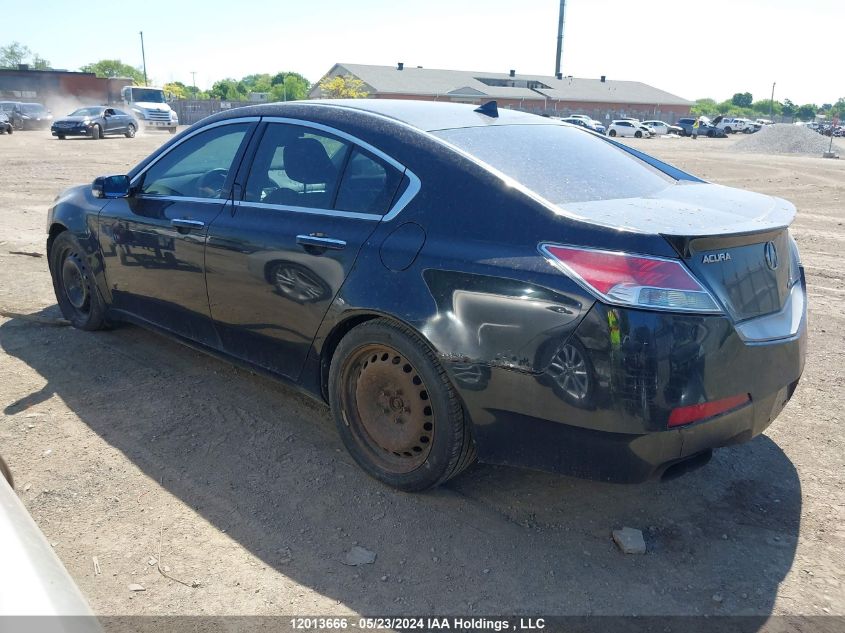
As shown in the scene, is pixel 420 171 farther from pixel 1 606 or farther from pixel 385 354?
pixel 1 606

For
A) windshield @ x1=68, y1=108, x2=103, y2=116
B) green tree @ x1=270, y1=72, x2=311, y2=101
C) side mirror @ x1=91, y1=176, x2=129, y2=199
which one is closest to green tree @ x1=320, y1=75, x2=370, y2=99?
windshield @ x1=68, y1=108, x2=103, y2=116

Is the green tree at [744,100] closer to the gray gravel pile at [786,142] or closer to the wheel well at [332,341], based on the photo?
the gray gravel pile at [786,142]

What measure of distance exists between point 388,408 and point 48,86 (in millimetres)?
63387

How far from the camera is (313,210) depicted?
Answer: 3570 millimetres

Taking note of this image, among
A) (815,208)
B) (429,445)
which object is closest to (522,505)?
(429,445)

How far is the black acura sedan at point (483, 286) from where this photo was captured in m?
2.59

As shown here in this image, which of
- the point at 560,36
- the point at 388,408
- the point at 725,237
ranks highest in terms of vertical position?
the point at 560,36

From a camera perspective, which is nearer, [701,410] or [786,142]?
[701,410]

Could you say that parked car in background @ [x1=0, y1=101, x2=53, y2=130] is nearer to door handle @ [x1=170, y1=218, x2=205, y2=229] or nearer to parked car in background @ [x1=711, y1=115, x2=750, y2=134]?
door handle @ [x1=170, y1=218, x2=205, y2=229]

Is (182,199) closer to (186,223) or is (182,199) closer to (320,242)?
(186,223)

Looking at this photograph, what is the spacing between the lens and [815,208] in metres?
13.4

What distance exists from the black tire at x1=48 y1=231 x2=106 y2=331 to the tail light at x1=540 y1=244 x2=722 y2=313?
387cm

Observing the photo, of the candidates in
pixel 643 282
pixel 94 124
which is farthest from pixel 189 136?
pixel 94 124

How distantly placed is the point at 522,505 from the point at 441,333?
3.14 ft
